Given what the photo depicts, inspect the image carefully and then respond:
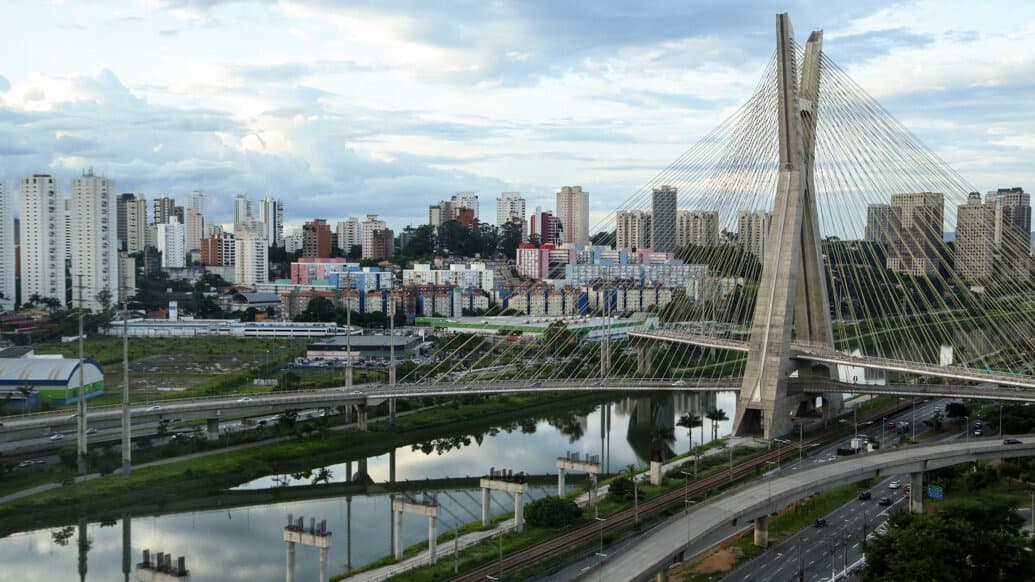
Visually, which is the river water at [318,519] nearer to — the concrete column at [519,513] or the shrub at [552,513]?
the concrete column at [519,513]

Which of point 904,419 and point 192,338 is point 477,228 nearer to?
point 192,338

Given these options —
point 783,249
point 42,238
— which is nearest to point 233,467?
point 783,249

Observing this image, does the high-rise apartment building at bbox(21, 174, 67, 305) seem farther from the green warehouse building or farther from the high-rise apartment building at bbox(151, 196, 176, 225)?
the high-rise apartment building at bbox(151, 196, 176, 225)

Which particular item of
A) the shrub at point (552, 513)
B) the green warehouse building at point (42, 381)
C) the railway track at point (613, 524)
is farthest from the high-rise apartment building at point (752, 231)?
the green warehouse building at point (42, 381)

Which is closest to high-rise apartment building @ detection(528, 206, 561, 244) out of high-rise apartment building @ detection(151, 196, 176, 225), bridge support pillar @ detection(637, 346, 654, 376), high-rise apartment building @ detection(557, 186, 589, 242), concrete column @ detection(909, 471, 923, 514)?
high-rise apartment building @ detection(557, 186, 589, 242)

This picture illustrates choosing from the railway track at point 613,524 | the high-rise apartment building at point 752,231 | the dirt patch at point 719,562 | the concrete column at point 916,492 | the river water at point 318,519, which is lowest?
the river water at point 318,519
